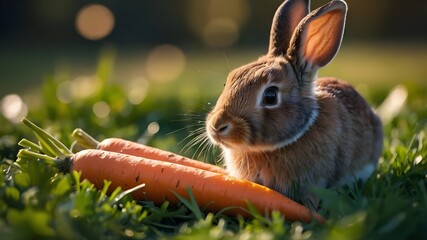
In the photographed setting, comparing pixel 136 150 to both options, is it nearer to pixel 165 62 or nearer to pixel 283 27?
pixel 283 27

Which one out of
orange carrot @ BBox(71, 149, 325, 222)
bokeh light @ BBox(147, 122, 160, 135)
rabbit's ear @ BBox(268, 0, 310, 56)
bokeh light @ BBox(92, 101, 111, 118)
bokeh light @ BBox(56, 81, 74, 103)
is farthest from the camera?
bokeh light @ BBox(56, 81, 74, 103)

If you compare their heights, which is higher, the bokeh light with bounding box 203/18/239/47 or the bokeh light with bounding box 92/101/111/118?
the bokeh light with bounding box 92/101/111/118

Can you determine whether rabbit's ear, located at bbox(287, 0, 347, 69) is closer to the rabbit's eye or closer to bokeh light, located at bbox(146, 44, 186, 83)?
the rabbit's eye

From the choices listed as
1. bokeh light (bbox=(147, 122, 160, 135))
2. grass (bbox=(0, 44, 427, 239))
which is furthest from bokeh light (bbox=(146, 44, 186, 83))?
grass (bbox=(0, 44, 427, 239))

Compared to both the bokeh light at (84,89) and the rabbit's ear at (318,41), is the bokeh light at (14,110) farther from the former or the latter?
the rabbit's ear at (318,41)

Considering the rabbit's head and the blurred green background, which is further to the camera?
the blurred green background

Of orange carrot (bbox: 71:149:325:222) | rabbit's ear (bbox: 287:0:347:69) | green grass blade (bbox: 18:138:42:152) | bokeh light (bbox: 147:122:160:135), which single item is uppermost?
rabbit's ear (bbox: 287:0:347:69)

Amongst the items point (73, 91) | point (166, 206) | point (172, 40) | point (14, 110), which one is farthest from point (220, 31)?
point (166, 206)

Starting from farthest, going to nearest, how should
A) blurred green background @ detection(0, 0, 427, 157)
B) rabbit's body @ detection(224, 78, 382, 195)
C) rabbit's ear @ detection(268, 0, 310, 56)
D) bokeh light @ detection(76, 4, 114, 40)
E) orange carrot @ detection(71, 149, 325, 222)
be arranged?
bokeh light @ detection(76, 4, 114, 40)
blurred green background @ detection(0, 0, 427, 157)
rabbit's ear @ detection(268, 0, 310, 56)
rabbit's body @ detection(224, 78, 382, 195)
orange carrot @ detection(71, 149, 325, 222)

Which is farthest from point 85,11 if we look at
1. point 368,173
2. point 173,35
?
point 368,173
